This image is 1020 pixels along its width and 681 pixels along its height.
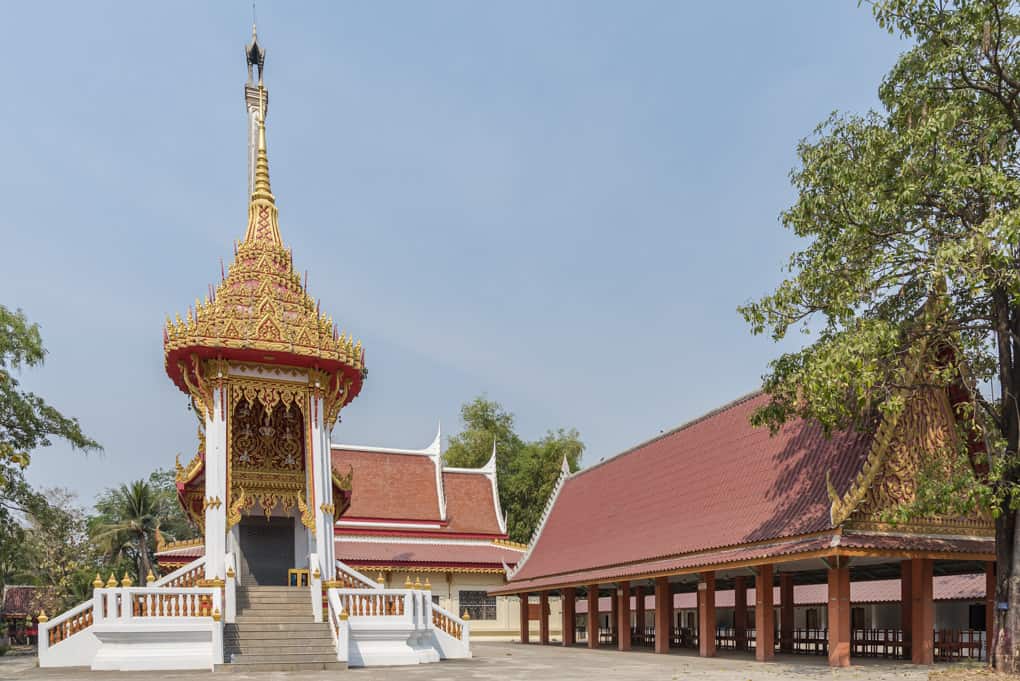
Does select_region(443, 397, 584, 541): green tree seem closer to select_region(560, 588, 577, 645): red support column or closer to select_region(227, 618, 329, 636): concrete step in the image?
select_region(560, 588, 577, 645): red support column

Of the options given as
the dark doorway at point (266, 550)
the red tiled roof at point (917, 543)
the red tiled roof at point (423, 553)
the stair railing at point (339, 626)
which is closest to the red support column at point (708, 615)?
the red tiled roof at point (917, 543)

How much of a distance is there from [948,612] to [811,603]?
169 inches

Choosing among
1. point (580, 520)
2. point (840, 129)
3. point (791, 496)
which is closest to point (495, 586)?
point (580, 520)

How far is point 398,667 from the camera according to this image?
15.6 metres

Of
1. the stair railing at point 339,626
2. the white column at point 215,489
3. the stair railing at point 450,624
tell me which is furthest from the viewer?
the stair railing at point 450,624

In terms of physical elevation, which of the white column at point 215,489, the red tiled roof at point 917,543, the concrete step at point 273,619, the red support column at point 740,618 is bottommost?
the red support column at point 740,618

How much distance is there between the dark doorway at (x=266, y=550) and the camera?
63.6 ft

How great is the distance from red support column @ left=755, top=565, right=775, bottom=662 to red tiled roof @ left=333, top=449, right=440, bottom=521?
707 inches

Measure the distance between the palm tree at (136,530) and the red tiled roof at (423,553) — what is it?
16509 millimetres

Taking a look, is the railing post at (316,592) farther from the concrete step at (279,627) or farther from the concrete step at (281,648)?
the concrete step at (281,648)

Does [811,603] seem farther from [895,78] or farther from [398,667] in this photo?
[895,78]

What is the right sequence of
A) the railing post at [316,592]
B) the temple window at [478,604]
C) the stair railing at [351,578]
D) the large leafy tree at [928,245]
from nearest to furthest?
the large leafy tree at [928,245]
the railing post at [316,592]
the stair railing at [351,578]
the temple window at [478,604]

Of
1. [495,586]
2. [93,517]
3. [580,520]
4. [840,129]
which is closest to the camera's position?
[840,129]

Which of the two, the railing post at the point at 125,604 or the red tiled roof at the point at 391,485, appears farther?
the red tiled roof at the point at 391,485
